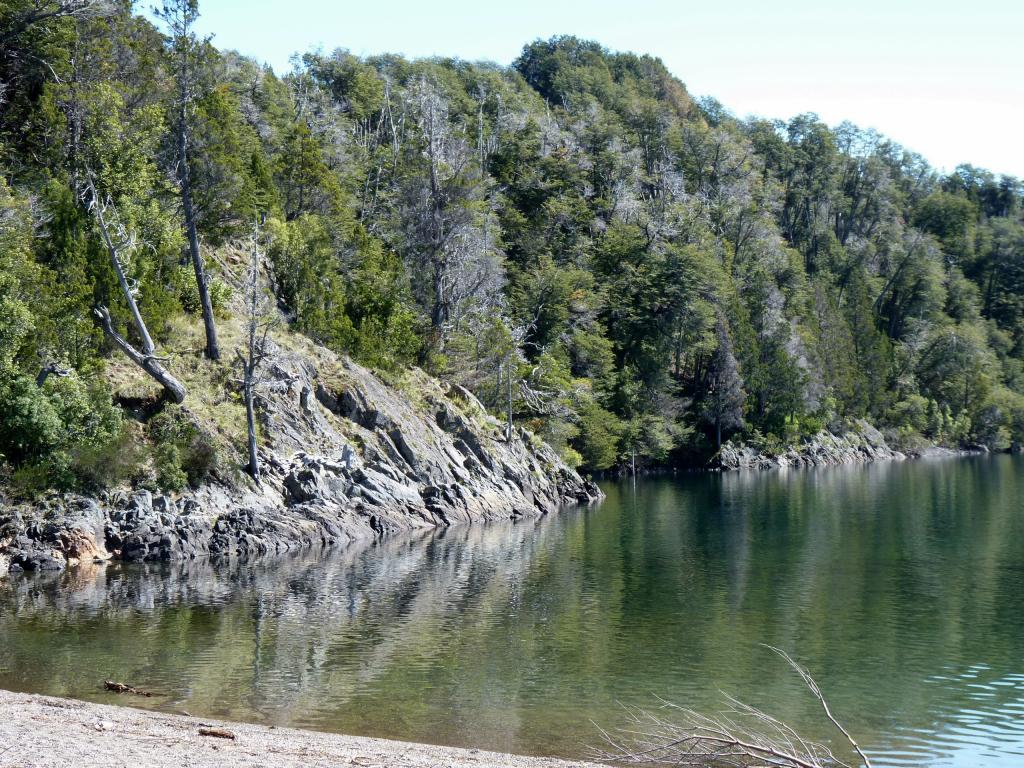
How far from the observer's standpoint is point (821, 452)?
102750 mm

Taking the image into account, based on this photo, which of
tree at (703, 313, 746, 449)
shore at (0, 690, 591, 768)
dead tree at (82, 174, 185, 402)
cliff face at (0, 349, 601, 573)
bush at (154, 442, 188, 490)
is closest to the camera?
shore at (0, 690, 591, 768)

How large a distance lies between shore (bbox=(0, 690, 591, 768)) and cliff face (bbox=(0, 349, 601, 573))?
18.9 m

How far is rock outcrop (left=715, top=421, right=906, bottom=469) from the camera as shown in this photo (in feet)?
311

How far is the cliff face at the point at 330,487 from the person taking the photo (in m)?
36.3

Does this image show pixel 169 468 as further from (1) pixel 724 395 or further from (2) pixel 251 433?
(1) pixel 724 395

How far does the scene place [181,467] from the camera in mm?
40875

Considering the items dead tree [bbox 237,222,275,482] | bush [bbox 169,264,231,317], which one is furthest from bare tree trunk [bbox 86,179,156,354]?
dead tree [bbox 237,222,275,482]

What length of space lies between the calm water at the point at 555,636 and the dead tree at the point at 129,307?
10730 millimetres

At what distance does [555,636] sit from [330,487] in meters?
21.7

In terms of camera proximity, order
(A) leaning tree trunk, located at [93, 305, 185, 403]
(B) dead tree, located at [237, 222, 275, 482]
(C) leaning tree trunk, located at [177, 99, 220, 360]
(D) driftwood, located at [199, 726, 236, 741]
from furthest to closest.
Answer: (C) leaning tree trunk, located at [177, 99, 220, 360] < (B) dead tree, located at [237, 222, 275, 482] < (A) leaning tree trunk, located at [93, 305, 185, 403] < (D) driftwood, located at [199, 726, 236, 741]

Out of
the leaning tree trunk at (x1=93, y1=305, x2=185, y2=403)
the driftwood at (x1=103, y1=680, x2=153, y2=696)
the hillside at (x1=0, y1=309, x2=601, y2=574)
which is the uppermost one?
the leaning tree trunk at (x1=93, y1=305, x2=185, y2=403)

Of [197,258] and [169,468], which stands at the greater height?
[197,258]

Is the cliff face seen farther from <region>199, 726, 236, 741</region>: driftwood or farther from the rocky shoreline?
the rocky shoreline

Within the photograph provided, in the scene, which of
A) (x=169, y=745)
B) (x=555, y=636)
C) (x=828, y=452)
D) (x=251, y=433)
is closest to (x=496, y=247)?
(x=828, y=452)
